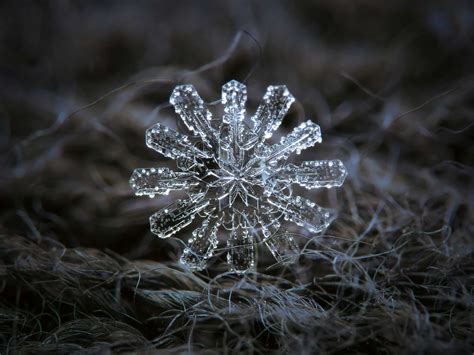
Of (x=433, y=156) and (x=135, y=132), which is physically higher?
(x=135, y=132)

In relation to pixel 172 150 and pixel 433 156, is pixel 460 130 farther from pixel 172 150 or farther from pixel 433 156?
pixel 172 150

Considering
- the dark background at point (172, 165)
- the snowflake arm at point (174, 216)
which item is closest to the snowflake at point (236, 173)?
the snowflake arm at point (174, 216)

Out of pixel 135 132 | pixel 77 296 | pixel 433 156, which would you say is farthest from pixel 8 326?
pixel 433 156

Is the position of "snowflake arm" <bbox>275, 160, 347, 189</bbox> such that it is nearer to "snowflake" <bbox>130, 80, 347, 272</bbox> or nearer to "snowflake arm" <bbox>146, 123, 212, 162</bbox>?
"snowflake" <bbox>130, 80, 347, 272</bbox>

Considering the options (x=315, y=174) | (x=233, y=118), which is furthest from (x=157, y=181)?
(x=315, y=174)

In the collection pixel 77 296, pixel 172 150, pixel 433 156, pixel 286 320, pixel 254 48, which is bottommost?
pixel 286 320

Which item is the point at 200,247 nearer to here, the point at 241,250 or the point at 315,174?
the point at 241,250

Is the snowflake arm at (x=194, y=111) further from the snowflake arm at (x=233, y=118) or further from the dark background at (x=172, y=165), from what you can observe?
the dark background at (x=172, y=165)
